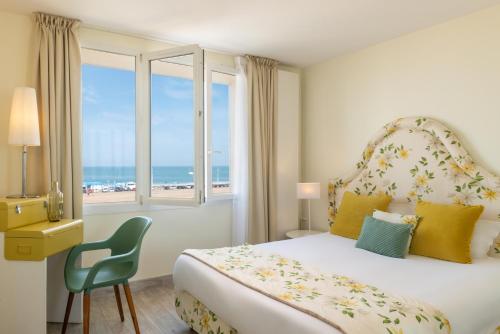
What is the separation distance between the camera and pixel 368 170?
3.66m

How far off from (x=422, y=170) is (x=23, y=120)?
10.9 feet

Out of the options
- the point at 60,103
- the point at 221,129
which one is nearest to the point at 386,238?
the point at 221,129

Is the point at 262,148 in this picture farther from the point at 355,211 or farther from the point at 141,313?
the point at 141,313

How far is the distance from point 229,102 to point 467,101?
239 centimetres

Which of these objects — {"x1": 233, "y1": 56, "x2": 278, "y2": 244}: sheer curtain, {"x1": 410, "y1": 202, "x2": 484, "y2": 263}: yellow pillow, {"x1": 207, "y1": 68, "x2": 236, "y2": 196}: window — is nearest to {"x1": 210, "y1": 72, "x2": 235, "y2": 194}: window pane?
{"x1": 207, "y1": 68, "x2": 236, "y2": 196}: window

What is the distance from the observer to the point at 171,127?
11.8 ft

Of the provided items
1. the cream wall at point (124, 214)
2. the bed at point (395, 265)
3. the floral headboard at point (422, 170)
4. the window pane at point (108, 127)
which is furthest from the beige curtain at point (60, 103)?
the floral headboard at point (422, 170)

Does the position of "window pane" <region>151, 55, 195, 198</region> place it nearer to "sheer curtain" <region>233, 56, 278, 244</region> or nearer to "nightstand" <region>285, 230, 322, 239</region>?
"sheer curtain" <region>233, 56, 278, 244</region>

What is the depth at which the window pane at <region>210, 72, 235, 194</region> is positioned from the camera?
3986mm

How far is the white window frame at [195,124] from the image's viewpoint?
340 centimetres

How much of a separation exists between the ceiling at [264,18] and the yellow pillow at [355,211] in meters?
1.59

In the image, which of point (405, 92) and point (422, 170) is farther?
point (405, 92)

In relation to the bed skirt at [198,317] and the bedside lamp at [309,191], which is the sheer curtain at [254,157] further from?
the bed skirt at [198,317]

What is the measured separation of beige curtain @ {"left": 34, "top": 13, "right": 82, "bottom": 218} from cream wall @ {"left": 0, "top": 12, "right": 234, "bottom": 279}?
6.3 inches
